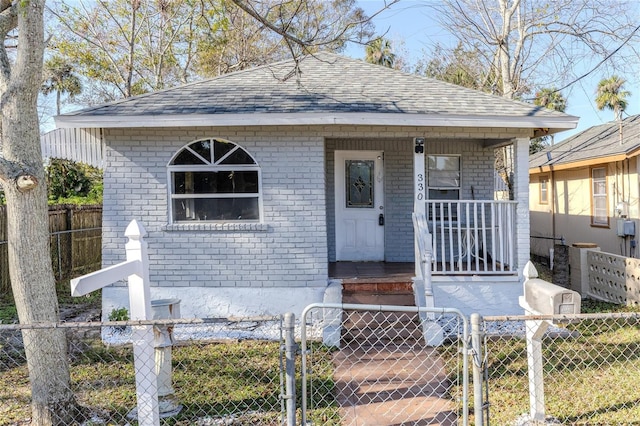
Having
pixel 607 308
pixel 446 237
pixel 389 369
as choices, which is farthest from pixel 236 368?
pixel 607 308

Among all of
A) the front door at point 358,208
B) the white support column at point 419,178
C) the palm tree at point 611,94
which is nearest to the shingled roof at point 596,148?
the palm tree at point 611,94

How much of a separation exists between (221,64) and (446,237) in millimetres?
13070

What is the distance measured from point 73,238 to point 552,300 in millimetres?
11594

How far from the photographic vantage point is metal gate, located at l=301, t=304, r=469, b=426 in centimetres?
397

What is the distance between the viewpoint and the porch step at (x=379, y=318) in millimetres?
6004

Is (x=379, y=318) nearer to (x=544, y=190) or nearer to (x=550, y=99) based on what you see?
(x=544, y=190)

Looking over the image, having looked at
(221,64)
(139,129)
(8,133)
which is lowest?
(8,133)

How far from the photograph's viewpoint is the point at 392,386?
15.4 feet

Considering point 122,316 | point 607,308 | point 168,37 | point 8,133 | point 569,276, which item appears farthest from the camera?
point 168,37

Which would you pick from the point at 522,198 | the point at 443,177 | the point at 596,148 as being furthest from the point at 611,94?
the point at 522,198

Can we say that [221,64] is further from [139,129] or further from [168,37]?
[139,129]

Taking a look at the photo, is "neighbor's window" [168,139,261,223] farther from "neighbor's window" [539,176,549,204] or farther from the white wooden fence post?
"neighbor's window" [539,176,549,204]

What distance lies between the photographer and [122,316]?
6.71m

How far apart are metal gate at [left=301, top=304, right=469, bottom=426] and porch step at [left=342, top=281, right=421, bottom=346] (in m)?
0.02
